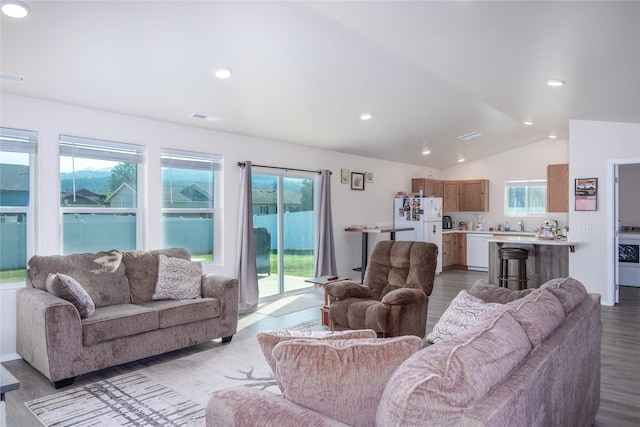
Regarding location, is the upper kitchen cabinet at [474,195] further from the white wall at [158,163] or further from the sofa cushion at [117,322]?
the sofa cushion at [117,322]

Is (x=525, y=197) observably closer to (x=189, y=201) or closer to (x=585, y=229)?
(x=585, y=229)

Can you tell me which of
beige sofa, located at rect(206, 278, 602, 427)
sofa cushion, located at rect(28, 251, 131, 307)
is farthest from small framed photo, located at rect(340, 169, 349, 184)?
beige sofa, located at rect(206, 278, 602, 427)

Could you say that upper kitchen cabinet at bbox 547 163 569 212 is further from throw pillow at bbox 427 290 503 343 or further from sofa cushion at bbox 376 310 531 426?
sofa cushion at bbox 376 310 531 426

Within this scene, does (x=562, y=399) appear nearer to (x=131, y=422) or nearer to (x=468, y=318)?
(x=468, y=318)

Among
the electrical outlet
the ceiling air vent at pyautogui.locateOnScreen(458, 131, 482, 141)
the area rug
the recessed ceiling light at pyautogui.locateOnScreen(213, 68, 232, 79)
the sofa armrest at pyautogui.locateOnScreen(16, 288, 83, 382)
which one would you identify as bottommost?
the area rug

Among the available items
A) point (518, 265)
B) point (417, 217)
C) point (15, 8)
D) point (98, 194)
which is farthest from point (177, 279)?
point (417, 217)

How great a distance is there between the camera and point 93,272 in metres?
3.88

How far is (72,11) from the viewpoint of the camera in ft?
9.06

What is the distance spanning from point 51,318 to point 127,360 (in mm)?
696

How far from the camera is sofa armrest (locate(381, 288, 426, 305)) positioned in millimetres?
3631

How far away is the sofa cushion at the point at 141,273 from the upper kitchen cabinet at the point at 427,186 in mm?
6202

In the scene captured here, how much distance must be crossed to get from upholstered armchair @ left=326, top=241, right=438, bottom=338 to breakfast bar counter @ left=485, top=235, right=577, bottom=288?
2.68 meters

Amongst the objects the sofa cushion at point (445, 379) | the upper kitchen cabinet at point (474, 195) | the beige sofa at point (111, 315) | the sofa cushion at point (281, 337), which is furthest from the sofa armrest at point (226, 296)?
the upper kitchen cabinet at point (474, 195)

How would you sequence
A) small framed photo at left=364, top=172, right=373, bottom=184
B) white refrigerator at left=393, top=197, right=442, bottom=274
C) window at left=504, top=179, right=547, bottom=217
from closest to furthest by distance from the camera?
small framed photo at left=364, top=172, right=373, bottom=184 < white refrigerator at left=393, top=197, right=442, bottom=274 < window at left=504, top=179, right=547, bottom=217
